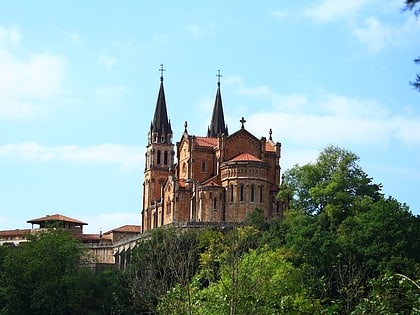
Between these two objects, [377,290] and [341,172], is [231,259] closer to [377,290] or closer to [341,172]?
[377,290]

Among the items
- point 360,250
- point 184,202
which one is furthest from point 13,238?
point 360,250

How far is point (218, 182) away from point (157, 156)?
18.8 m

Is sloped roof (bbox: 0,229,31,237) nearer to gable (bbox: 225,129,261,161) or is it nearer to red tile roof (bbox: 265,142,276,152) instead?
gable (bbox: 225,129,261,161)

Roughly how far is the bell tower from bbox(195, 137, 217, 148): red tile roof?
8.92 m

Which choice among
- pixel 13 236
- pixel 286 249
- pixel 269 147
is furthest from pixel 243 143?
pixel 13 236

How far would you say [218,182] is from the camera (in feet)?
306

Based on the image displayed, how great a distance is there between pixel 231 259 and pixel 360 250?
104 ft

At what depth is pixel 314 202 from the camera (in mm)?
84312

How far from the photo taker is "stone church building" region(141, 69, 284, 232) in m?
91.1

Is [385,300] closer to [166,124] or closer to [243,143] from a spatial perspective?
[243,143]

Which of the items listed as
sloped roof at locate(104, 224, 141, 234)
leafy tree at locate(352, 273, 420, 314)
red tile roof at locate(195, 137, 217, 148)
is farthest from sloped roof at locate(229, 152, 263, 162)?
leafy tree at locate(352, 273, 420, 314)

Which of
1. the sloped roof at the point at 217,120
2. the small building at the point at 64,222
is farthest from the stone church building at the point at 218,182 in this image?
the small building at the point at 64,222

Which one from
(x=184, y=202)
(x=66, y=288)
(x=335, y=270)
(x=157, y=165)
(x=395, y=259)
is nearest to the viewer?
(x=335, y=270)

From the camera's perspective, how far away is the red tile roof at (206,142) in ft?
318
